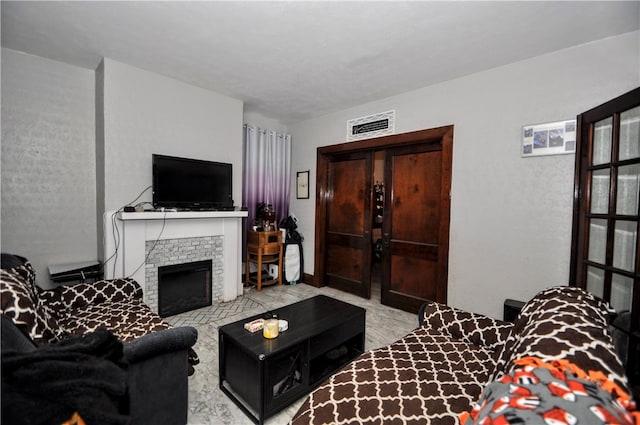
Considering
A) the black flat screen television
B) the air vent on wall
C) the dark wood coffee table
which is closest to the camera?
the dark wood coffee table

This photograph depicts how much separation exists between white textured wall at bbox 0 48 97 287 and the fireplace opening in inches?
33.8

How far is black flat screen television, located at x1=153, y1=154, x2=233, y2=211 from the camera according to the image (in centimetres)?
→ 307

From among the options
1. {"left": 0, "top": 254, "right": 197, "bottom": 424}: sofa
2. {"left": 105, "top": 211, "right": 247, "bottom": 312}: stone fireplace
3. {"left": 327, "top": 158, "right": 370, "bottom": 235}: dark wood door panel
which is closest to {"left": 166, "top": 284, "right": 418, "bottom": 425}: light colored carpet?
{"left": 0, "top": 254, "right": 197, "bottom": 424}: sofa

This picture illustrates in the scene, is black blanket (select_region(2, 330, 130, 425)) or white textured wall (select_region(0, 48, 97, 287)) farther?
white textured wall (select_region(0, 48, 97, 287))

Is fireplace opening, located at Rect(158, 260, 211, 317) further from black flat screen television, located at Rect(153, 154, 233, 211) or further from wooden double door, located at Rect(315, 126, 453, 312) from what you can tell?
wooden double door, located at Rect(315, 126, 453, 312)

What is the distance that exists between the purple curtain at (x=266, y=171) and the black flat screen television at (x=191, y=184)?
2.27 feet

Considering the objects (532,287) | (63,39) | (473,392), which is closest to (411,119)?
(532,287)

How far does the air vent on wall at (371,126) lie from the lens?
3598mm

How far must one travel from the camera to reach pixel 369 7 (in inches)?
76.7

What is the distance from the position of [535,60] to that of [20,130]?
4.88 meters

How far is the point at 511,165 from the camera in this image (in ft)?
8.91

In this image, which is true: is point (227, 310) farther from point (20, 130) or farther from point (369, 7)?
point (369, 7)

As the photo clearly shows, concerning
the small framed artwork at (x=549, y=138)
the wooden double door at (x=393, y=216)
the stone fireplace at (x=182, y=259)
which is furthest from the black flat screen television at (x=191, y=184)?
the small framed artwork at (x=549, y=138)

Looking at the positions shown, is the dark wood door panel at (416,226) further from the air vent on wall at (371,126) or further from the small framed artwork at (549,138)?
the small framed artwork at (549,138)
